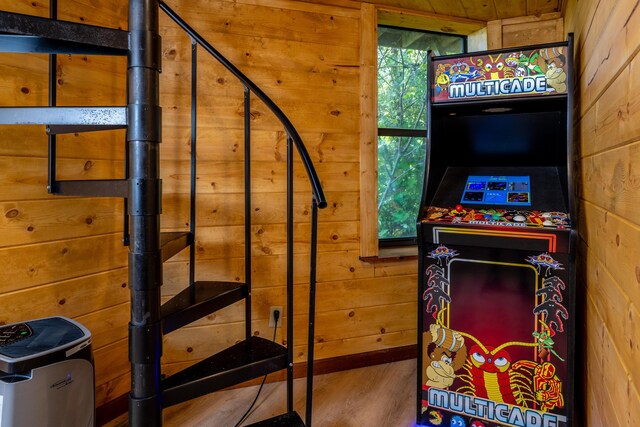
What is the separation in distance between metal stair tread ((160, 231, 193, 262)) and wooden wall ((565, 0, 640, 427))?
1350mm

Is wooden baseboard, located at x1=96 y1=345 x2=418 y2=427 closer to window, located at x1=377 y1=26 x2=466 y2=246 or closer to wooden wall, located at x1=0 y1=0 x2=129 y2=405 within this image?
window, located at x1=377 y1=26 x2=466 y2=246

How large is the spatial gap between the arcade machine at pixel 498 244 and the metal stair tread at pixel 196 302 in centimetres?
83

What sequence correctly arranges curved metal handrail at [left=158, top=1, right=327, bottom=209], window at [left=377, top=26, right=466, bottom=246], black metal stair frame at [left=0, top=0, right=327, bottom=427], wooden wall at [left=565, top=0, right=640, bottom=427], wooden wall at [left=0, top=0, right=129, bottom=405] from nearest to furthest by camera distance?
wooden wall at [left=565, top=0, right=640, bottom=427] → black metal stair frame at [left=0, top=0, right=327, bottom=427] → curved metal handrail at [left=158, top=1, right=327, bottom=209] → wooden wall at [left=0, top=0, right=129, bottom=405] → window at [left=377, top=26, right=466, bottom=246]

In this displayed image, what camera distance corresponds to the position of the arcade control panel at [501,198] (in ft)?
4.89

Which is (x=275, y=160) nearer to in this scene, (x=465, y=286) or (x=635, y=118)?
(x=465, y=286)

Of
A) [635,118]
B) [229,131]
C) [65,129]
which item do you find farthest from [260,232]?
[635,118]

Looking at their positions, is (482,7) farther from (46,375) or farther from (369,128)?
(46,375)

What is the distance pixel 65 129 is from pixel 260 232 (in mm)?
1032

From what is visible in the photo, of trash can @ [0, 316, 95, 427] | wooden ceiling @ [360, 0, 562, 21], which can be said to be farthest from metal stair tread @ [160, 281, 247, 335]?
wooden ceiling @ [360, 0, 562, 21]

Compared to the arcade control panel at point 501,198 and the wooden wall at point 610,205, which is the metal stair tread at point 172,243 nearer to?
the arcade control panel at point 501,198

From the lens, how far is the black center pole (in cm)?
110

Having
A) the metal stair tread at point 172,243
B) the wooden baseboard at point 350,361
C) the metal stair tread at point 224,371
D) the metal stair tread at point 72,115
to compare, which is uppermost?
the metal stair tread at point 72,115

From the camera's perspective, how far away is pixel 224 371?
137cm

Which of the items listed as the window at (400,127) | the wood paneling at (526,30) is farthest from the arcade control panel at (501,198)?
the wood paneling at (526,30)
